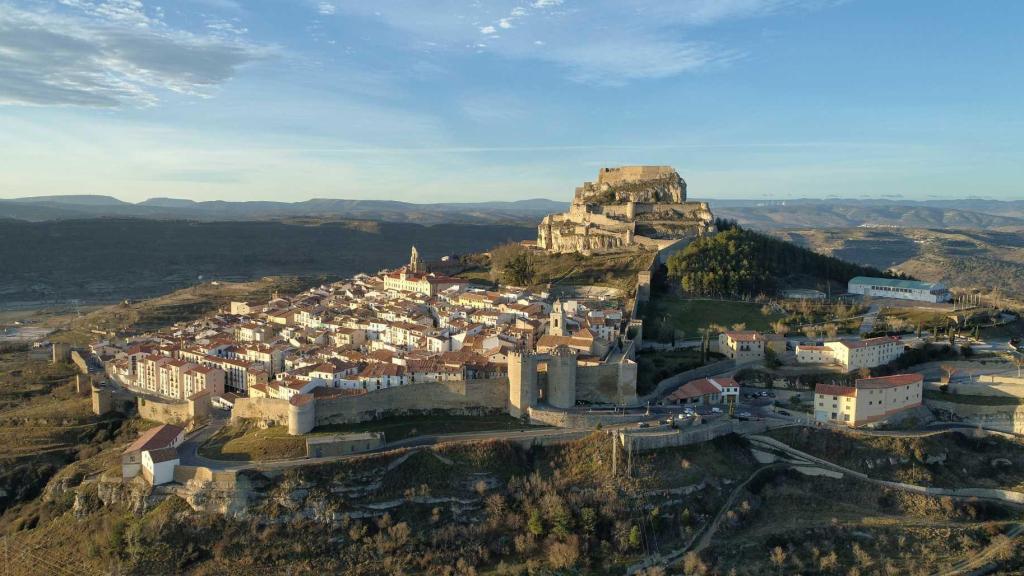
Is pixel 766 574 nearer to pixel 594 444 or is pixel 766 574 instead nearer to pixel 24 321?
pixel 594 444

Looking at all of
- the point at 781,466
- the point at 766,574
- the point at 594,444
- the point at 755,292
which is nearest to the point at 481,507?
the point at 594,444

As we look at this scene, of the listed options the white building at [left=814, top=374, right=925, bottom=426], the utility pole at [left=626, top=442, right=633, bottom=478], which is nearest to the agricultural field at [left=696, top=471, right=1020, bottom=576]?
the utility pole at [left=626, top=442, right=633, bottom=478]

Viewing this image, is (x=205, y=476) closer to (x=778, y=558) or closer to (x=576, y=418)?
(x=576, y=418)

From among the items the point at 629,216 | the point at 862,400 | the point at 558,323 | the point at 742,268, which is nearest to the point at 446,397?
the point at 558,323

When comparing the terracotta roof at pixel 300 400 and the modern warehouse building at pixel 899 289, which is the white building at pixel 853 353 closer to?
the modern warehouse building at pixel 899 289

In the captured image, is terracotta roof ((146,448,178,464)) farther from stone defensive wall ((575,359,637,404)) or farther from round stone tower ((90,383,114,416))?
stone defensive wall ((575,359,637,404))
